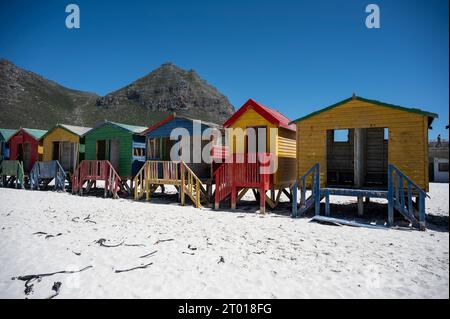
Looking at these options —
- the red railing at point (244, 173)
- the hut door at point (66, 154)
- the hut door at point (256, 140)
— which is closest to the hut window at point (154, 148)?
the red railing at point (244, 173)

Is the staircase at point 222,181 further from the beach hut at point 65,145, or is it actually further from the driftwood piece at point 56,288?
the beach hut at point 65,145

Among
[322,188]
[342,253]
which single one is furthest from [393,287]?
[322,188]

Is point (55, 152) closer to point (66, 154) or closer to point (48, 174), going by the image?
point (66, 154)

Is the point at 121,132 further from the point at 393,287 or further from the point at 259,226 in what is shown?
the point at 393,287

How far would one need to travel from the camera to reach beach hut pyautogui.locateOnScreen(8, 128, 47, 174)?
22141 millimetres

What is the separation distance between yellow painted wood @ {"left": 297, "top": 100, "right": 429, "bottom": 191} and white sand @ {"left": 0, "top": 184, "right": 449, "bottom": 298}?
2475 mm

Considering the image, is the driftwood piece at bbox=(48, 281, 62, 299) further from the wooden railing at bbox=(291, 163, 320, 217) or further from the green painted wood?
the green painted wood

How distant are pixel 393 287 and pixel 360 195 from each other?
5.87 m

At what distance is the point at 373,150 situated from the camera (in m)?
12.7

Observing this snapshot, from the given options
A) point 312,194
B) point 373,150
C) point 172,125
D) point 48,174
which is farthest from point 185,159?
point 48,174

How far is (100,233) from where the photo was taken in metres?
8.02

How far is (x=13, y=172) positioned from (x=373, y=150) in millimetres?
25216

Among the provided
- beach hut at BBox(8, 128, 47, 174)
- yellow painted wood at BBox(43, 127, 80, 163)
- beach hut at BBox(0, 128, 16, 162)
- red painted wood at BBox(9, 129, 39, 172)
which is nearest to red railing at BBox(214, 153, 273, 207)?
yellow painted wood at BBox(43, 127, 80, 163)
